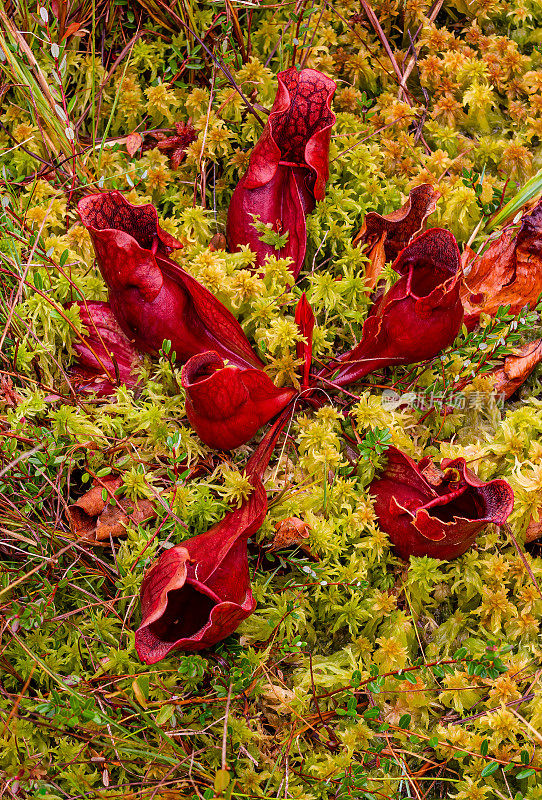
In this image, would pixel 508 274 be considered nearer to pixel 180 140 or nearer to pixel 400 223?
pixel 400 223

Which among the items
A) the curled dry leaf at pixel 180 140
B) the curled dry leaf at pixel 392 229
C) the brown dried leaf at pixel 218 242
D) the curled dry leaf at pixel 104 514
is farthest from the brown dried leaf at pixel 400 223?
the curled dry leaf at pixel 104 514

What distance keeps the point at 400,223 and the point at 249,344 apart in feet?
2.10

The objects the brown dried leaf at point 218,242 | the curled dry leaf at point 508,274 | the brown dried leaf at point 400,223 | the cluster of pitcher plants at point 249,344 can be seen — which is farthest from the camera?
the brown dried leaf at point 218,242

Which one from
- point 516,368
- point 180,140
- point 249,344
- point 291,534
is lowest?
point 291,534

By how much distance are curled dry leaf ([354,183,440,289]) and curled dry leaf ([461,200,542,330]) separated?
0.26 metres

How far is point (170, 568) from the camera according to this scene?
1.55m

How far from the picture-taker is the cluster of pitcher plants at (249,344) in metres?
1.66

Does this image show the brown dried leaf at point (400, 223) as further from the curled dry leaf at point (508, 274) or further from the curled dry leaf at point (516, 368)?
the curled dry leaf at point (516, 368)

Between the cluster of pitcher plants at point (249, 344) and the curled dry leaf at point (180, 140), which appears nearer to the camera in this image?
the cluster of pitcher plants at point (249, 344)

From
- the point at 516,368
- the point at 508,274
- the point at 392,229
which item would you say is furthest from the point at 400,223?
the point at 516,368

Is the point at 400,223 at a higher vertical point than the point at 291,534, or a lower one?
higher

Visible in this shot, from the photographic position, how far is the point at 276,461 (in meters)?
2.12

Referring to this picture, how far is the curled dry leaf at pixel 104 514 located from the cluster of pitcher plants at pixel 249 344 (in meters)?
0.26

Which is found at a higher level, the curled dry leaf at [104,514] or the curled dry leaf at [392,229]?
the curled dry leaf at [392,229]
